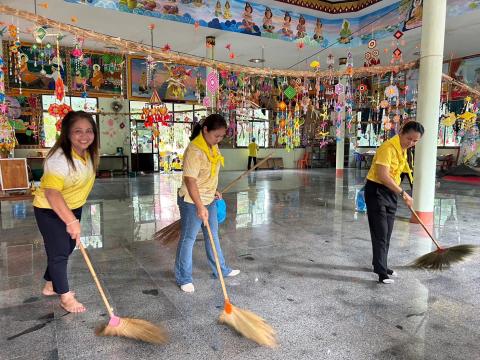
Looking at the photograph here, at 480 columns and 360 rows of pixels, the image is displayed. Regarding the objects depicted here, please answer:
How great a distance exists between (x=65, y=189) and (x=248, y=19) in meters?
8.34

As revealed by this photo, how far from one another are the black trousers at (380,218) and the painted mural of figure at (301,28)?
8.11 m

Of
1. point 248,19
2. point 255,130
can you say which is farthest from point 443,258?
point 255,130

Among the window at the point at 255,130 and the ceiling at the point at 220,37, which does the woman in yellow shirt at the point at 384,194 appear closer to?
the ceiling at the point at 220,37

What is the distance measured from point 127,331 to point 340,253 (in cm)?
256

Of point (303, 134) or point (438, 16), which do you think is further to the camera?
point (303, 134)

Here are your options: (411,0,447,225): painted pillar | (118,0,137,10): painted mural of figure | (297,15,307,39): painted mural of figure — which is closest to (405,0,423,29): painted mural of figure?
(297,15,307,39): painted mural of figure

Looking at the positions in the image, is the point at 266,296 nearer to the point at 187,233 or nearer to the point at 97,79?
the point at 187,233

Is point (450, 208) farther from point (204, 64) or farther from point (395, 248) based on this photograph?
point (204, 64)

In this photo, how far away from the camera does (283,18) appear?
32.0 feet

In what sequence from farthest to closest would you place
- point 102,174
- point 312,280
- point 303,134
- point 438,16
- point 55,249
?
point 303,134, point 102,174, point 438,16, point 312,280, point 55,249

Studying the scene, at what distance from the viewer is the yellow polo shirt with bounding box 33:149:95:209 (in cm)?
222

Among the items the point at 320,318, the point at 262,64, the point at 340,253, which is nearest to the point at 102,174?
the point at 262,64

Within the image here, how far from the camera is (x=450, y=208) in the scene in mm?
6664

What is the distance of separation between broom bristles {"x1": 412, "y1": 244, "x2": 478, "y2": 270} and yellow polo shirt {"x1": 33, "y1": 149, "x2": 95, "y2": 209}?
10.4 ft
